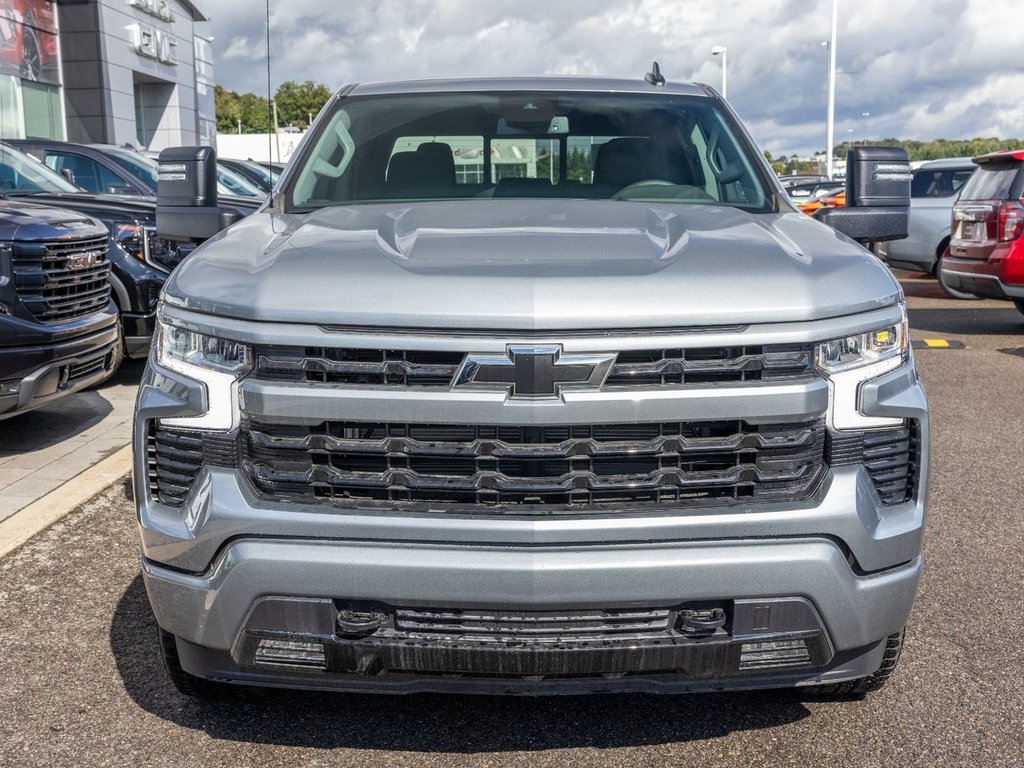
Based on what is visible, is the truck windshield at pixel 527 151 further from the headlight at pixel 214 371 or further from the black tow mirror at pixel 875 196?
the headlight at pixel 214 371

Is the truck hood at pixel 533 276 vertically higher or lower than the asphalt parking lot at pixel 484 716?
higher

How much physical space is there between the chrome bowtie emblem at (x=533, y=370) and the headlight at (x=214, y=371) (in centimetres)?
53

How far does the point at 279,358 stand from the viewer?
2.79 metres

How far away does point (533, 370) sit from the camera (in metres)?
2.70

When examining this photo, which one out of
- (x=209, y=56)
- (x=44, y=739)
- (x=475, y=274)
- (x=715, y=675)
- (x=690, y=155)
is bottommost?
(x=44, y=739)

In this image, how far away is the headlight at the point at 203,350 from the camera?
2.83m

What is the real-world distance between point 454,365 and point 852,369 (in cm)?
95

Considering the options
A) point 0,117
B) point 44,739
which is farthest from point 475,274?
point 0,117

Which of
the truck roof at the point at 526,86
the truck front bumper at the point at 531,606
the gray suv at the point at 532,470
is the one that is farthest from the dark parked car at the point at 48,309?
the truck front bumper at the point at 531,606

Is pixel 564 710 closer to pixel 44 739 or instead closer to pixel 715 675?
pixel 715 675

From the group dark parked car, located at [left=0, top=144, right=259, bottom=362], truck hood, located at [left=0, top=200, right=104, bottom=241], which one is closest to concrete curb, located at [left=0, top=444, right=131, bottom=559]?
truck hood, located at [left=0, top=200, right=104, bottom=241]

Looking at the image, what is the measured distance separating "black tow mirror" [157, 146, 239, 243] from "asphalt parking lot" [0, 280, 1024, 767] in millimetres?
1346

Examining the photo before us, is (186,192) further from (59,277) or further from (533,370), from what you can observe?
(59,277)

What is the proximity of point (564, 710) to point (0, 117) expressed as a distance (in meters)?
27.8
